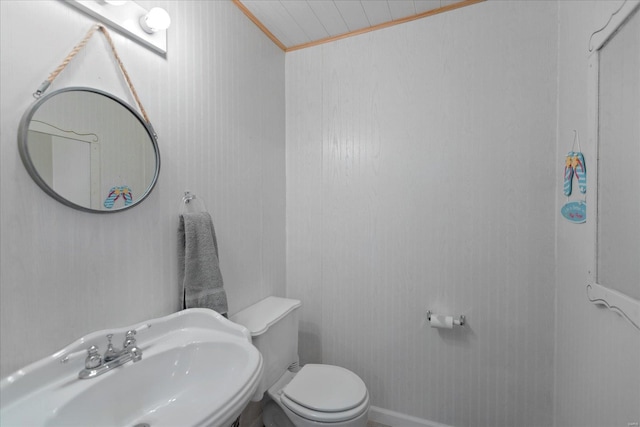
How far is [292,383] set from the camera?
1.44m

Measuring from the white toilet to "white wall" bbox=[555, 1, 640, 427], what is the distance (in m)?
0.86

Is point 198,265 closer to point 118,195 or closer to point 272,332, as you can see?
point 118,195

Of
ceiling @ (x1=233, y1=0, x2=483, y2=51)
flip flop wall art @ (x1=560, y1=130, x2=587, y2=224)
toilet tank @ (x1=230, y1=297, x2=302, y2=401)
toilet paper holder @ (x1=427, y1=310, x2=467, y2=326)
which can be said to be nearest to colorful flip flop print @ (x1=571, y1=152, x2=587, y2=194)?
flip flop wall art @ (x1=560, y1=130, x2=587, y2=224)

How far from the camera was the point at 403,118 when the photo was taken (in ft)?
5.51

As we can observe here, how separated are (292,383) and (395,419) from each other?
2.46ft

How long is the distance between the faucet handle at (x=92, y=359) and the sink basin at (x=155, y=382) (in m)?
0.03

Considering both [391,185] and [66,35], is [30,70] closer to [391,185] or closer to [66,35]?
[66,35]

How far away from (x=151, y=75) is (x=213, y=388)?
45.9 inches

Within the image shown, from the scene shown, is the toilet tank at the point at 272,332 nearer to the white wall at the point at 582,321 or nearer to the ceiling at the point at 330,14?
the white wall at the point at 582,321

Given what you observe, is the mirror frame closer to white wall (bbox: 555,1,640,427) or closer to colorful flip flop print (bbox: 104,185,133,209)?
white wall (bbox: 555,1,640,427)

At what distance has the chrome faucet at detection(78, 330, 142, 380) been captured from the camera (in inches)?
32.8

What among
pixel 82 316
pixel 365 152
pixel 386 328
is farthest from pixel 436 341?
pixel 82 316

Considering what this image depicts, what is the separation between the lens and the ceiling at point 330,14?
1.54m

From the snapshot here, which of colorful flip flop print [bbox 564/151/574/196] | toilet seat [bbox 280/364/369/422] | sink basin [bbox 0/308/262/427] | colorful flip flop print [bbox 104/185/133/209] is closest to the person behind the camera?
sink basin [bbox 0/308/262/427]
